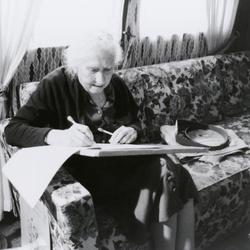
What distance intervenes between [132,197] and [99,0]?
44.8 inches

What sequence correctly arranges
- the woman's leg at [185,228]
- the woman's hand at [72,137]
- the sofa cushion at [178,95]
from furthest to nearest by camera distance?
the sofa cushion at [178,95] < the woman's leg at [185,228] < the woman's hand at [72,137]

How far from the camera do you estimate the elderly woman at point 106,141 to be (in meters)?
Result: 1.45

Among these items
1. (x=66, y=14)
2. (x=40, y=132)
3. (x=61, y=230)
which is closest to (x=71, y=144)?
(x=40, y=132)

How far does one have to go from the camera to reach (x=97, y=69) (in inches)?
60.7

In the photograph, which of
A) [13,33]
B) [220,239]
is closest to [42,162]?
[13,33]

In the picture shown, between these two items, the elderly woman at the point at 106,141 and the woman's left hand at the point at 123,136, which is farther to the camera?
the woman's left hand at the point at 123,136

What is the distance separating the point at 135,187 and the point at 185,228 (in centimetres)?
26

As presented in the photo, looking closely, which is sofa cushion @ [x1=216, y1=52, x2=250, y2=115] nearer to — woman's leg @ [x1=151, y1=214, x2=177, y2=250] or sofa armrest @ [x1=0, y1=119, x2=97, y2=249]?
woman's leg @ [x1=151, y1=214, x2=177, y2=250]

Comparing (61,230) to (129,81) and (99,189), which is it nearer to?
(99,189)

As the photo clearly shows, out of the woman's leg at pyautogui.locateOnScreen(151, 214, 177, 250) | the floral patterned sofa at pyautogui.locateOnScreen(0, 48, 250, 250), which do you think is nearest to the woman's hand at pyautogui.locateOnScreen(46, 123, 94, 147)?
the floral patterned sofa at pyautogui.locateOnScreen(0, 48, 250, 250)

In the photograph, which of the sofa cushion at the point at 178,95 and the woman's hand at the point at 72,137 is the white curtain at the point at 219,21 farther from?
the woman's hand at the point at 72,137

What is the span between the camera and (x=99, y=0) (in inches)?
83.6

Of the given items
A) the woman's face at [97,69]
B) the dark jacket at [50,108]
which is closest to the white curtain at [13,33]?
the dark jacket at [50,108]

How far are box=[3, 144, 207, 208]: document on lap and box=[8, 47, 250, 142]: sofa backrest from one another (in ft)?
1.61
